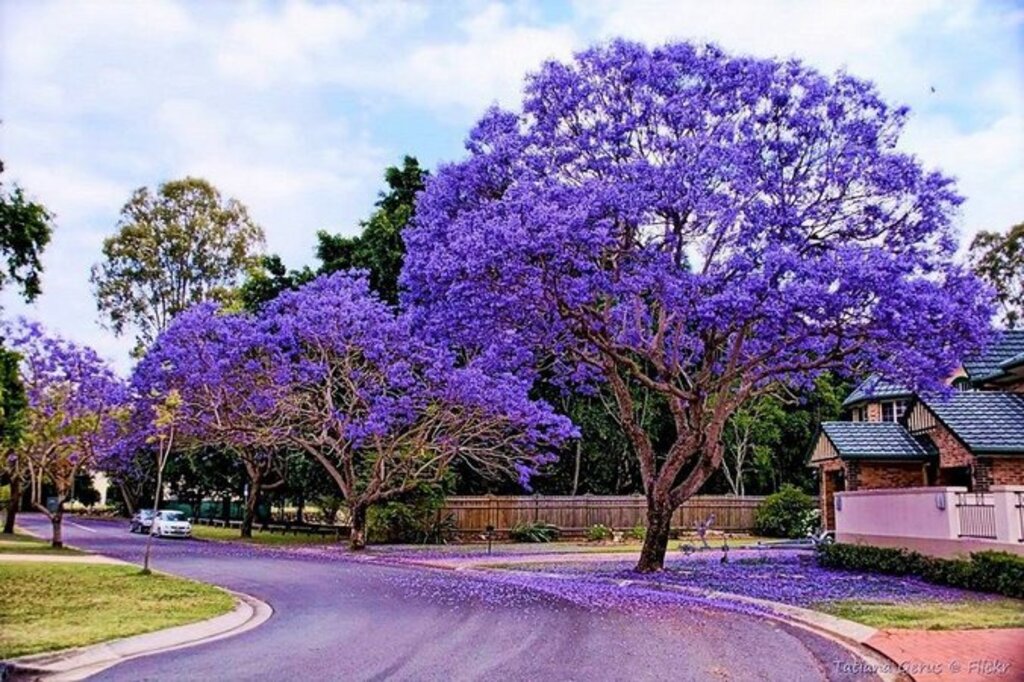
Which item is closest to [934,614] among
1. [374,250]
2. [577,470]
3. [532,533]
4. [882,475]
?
[882,475]

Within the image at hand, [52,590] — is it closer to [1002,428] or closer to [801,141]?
[801,141]

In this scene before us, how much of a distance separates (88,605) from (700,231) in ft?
44.1

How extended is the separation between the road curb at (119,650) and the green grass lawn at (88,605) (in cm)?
23

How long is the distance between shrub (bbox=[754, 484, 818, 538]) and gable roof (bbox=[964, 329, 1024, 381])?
11131 millimetres

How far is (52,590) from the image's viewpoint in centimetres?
1548

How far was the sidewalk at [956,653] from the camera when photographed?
349 inches

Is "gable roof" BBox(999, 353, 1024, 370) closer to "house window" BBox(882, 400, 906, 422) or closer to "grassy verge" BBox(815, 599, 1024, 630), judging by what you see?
"house window" BBox(882, 400, 906, 422)

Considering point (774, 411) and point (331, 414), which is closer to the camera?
point (331, 414)

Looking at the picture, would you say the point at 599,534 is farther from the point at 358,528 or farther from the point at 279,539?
the point at 279,539

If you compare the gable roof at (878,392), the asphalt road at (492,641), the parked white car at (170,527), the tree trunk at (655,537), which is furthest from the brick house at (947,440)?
the parked white car at (170,527)

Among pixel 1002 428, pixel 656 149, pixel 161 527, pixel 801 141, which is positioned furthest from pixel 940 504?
pixel 161 527

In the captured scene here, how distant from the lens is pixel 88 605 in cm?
1362

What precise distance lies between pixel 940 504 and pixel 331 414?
17.9m

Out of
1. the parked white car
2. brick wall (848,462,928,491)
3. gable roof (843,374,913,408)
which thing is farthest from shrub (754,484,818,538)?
the parked white car
